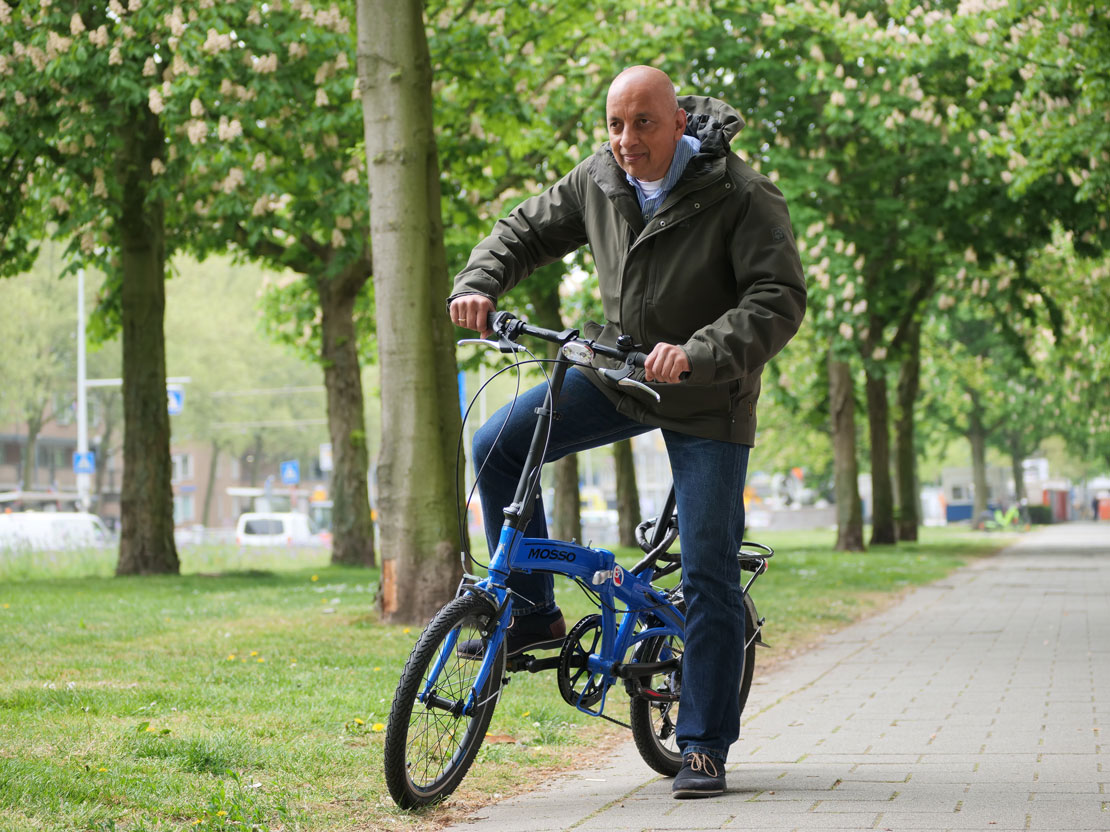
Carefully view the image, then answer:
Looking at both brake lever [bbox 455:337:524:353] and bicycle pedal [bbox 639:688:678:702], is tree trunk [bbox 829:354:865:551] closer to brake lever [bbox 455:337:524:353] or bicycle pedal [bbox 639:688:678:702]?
bicycle pedal [bbox 639:688:678:702]

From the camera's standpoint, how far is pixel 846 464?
24453 mm

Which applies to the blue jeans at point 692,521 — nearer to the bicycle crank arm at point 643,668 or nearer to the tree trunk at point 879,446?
the bicycle crank arm at point 643,668

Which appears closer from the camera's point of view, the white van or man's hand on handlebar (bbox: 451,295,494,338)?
man's hand on handlebar (bbox: 451,295,494,338)

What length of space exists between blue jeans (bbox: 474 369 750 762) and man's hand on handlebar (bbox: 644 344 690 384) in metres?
0.37

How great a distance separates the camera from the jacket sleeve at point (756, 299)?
13.0ft

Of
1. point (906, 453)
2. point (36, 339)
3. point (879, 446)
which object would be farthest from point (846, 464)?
point (36, 339)

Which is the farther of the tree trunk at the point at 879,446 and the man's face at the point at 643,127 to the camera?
the tree trunk at the point at 879,446

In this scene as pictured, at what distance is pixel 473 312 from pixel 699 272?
687mm

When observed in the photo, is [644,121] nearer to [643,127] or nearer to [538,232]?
[643,127]

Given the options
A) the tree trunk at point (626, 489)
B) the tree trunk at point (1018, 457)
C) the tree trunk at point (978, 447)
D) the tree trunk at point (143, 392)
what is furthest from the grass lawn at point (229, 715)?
the tree trunk at point (1018, 457)

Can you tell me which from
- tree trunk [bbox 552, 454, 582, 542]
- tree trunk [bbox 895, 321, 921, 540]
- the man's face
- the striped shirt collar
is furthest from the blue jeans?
tree trunk [bbox 895, 321, 921, 540]

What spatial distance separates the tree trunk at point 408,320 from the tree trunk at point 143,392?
7288 mm

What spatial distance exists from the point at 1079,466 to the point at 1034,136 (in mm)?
64495

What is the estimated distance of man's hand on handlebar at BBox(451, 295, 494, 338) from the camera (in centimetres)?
415
